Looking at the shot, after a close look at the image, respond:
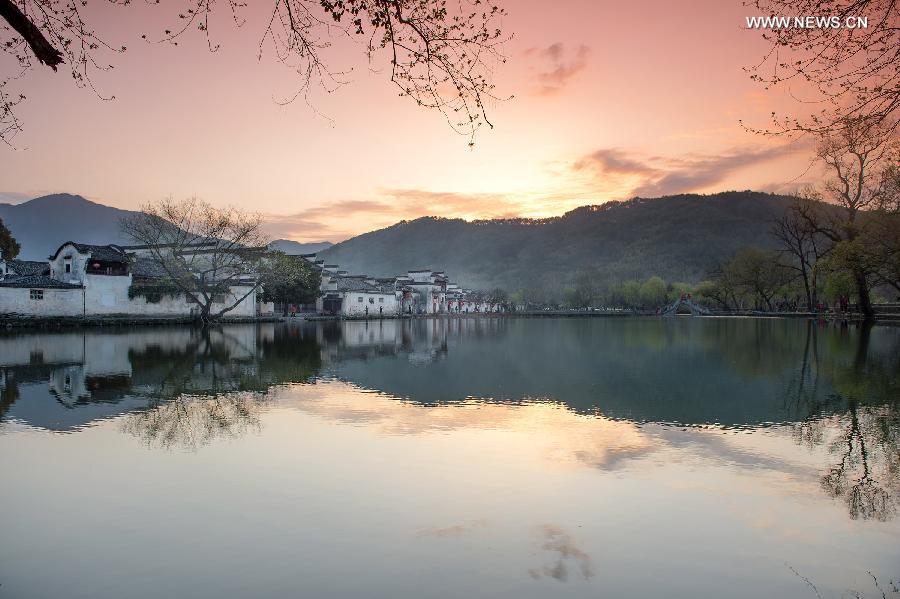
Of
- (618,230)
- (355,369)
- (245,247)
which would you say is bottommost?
(355,369)

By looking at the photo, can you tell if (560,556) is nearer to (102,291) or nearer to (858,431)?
(858,431)

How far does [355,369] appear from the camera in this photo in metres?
19.8

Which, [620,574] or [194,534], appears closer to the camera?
[620,574]

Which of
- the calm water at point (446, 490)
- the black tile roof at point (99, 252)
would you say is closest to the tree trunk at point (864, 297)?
the calm water at point (446, 490)

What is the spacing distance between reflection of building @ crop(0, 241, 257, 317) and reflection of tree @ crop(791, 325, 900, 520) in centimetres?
4861

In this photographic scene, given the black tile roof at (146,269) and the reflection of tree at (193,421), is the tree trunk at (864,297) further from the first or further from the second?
the black tile roof at (146,269)

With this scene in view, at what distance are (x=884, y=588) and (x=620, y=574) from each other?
6.97ft

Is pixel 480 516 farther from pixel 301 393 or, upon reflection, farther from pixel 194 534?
pixel 301 393

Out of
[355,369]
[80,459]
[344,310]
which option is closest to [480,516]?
[80,459]

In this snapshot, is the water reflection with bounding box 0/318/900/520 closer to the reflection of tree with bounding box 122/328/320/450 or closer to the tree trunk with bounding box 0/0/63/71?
the reflection of tree with bounding box 122/328/320/450

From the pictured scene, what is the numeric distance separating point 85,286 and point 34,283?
13.7ft

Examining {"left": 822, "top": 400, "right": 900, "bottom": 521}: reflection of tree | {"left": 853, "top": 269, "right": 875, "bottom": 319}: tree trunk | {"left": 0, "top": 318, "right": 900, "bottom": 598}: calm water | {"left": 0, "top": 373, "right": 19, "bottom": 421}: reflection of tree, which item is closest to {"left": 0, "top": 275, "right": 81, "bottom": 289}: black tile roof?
{"left": 0, "top": 373, "right": 19, "bottom": 421}: reflection of tree

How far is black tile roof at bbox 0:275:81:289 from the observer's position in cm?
4281

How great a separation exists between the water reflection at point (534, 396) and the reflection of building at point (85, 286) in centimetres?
2152
